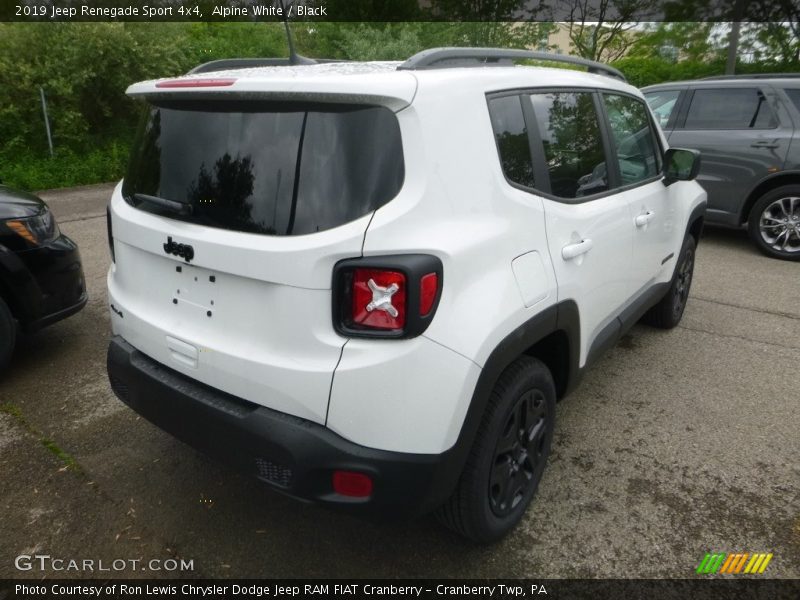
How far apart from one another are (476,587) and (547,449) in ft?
2.17

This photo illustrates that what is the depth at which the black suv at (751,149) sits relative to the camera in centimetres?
622

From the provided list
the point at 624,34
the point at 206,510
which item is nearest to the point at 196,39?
the point at 624,34

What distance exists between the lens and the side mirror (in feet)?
11.8

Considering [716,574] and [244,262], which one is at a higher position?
[244,262]

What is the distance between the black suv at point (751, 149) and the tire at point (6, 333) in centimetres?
666

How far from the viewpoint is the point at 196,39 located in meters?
14.1

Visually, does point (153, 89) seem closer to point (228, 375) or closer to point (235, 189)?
point (235, 189)

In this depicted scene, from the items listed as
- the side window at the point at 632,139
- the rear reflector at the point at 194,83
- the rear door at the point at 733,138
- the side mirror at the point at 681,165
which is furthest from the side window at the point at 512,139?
the rear door at the point at 733,138

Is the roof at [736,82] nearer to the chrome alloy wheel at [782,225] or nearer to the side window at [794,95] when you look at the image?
the side window at [794,95]

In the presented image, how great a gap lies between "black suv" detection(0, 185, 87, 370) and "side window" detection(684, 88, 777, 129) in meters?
6.53

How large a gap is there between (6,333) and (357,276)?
2.76m

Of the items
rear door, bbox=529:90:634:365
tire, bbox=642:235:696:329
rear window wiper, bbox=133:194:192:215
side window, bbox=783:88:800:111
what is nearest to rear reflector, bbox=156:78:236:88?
rear window wiper, bbox=133:194:192:215

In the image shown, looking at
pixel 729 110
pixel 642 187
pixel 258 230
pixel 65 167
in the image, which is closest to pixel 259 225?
pixel 258 230

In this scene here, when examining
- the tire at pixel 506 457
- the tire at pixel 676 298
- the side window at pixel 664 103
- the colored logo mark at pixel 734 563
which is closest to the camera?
the tire at pixel 506 457
